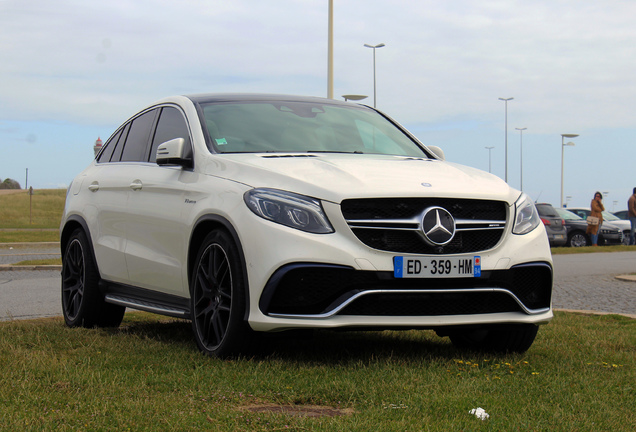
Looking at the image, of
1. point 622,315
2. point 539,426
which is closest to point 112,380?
point 539,426

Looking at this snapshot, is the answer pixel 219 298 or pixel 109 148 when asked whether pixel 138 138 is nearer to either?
pixel 109 148

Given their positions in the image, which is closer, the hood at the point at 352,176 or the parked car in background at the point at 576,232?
the hood at the point at 352,176

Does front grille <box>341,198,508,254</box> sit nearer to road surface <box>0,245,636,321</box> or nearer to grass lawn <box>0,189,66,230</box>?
road surface <box>0,245,636,321</box>

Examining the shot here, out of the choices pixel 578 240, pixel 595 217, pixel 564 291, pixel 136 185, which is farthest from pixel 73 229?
pixel 578 240

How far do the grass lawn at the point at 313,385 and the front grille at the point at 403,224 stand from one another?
694mm

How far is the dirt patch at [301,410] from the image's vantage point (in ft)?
12.9

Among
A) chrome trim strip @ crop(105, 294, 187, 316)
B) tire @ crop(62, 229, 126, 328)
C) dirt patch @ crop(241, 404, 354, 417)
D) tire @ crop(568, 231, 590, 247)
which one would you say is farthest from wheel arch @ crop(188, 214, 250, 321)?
tire @ crop(568, 231, 590, 247)

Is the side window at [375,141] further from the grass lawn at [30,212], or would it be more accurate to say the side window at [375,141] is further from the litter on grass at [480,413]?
the grass lawn at [30,212]

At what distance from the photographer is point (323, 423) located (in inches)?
145

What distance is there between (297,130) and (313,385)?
7.99 ft

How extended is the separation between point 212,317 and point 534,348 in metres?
2.32

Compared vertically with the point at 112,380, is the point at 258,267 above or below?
above

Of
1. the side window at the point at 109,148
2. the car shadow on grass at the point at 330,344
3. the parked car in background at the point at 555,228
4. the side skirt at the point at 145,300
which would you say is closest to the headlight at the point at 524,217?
the car shadow on grass at the point at 330,344

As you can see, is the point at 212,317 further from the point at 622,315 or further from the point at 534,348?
the point at 622,315
